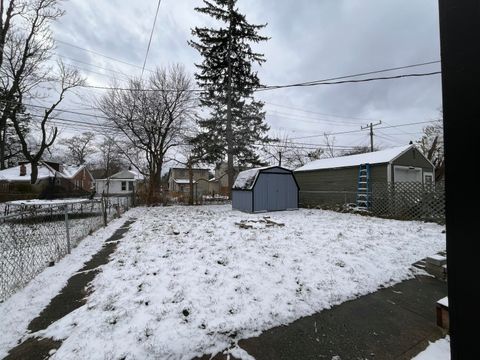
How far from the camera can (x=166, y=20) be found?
6871 millimetres

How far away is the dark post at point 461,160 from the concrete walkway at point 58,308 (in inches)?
118

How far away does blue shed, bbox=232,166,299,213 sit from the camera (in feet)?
35.0

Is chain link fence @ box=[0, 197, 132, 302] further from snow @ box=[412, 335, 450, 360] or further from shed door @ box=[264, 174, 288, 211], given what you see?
shed door @ box=[264, 174, 288, 211]

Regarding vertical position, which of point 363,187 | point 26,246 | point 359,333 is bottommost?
point 359,333

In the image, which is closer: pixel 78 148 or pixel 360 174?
pixel 360 174

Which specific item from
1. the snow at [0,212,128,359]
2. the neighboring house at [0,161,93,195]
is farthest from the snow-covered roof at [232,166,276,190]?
the neighboring house at [0,161,93,195]

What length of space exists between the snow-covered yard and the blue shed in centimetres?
495

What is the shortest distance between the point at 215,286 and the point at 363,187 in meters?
10.6

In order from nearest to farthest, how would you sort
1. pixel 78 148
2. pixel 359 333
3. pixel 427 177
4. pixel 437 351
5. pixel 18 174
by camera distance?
1. pixel 437 351
2. pixel 359 333
3. pixel 427 177
4. pixel 18 174
5. pixel 78 148

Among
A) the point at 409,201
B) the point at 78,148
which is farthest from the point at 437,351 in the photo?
the point at 78,148

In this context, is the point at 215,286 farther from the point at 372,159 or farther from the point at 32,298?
the point at 372,159

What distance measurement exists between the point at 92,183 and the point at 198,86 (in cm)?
3113

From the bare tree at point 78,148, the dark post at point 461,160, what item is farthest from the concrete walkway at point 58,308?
the bare tree at point 78,148

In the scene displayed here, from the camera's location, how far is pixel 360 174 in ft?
38.0
